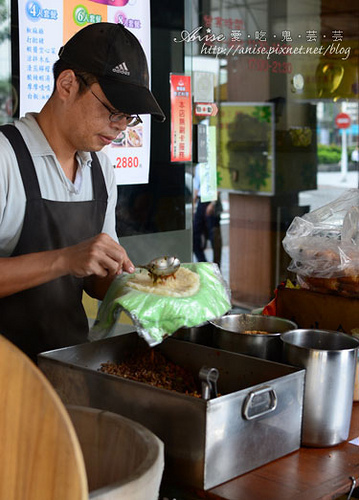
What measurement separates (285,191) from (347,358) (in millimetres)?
3327

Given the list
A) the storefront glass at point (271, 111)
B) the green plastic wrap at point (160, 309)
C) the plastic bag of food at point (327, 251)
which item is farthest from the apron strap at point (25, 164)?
the storefront glass at point (271, 111)

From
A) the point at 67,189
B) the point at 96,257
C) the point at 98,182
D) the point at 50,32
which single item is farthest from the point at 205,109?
the point at 96,257

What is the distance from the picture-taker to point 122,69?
5.63 feet

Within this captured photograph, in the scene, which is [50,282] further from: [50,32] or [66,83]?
[50,32]

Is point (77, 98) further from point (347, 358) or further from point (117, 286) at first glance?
point (347, 358)

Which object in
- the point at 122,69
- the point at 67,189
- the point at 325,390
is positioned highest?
the point at 122,69

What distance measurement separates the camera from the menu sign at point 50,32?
3.04 meters

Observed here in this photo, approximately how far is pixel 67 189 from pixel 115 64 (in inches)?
15.2

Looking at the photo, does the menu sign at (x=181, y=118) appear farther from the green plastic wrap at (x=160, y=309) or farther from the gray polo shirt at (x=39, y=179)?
the green plastic wrap at (x=160, y=309)

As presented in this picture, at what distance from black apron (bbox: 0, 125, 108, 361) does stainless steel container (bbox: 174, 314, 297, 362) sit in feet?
1.23

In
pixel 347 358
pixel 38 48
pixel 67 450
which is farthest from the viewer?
→ pixel 38 48

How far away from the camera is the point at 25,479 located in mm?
984

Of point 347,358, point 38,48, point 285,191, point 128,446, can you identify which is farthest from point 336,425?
point 285,191

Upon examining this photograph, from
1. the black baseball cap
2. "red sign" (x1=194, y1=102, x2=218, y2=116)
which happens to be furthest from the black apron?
"red sign" (x1=194, y1=102, x2=218, y2=116)
